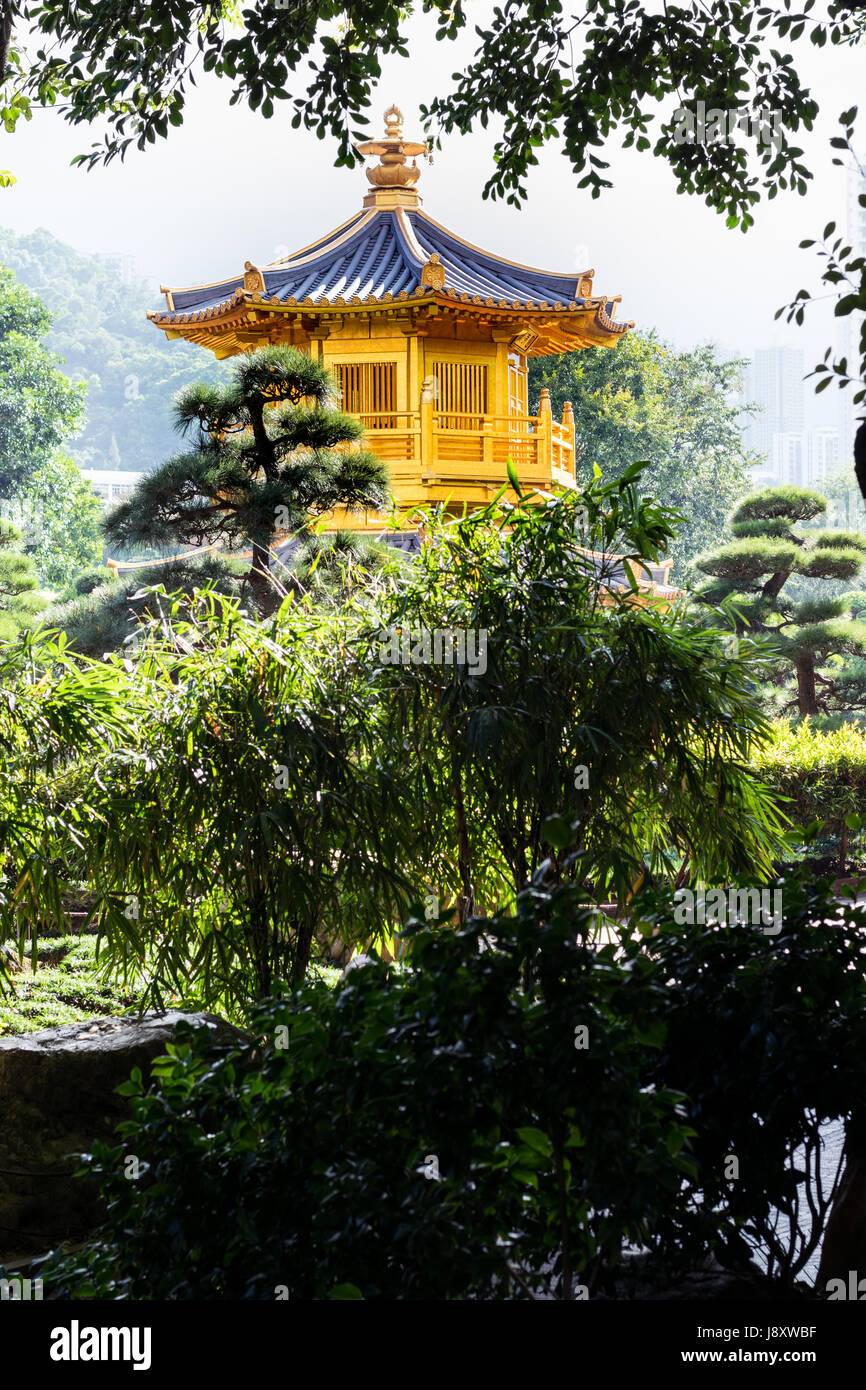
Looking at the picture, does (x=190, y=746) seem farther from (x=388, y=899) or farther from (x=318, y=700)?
(x=388, y=899)

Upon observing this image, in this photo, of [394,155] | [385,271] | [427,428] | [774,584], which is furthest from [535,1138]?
[774,584]

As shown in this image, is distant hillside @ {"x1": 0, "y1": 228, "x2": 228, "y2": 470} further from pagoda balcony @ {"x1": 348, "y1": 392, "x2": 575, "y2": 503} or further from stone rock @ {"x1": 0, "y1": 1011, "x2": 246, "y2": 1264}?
stone rock @ {"x1": 0, "y1": 1011, "x2": 246, "y2": 1264}

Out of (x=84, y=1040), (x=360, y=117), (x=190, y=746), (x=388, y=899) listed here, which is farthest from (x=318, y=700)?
(x=360, y=117)

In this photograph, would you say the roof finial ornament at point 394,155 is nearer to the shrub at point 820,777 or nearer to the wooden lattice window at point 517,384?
the wooden lattice window at point 517,384

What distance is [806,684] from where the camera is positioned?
1263cm

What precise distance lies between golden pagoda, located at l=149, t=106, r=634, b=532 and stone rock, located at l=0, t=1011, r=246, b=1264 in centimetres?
599

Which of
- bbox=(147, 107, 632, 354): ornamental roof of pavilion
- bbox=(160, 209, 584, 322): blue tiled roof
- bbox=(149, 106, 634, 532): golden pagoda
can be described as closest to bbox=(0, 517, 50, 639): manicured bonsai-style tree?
bbox=(147, 107, 632, 354): ornamental roof of pavilion

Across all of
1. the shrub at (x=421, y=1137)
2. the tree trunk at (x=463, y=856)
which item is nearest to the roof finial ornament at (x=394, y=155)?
the tree trunk at (x=463, y=856)

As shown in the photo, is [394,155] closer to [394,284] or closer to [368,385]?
[394,284]

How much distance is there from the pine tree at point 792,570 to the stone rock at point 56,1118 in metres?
9.26

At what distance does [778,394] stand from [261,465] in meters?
123

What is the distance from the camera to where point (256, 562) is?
5621mm
